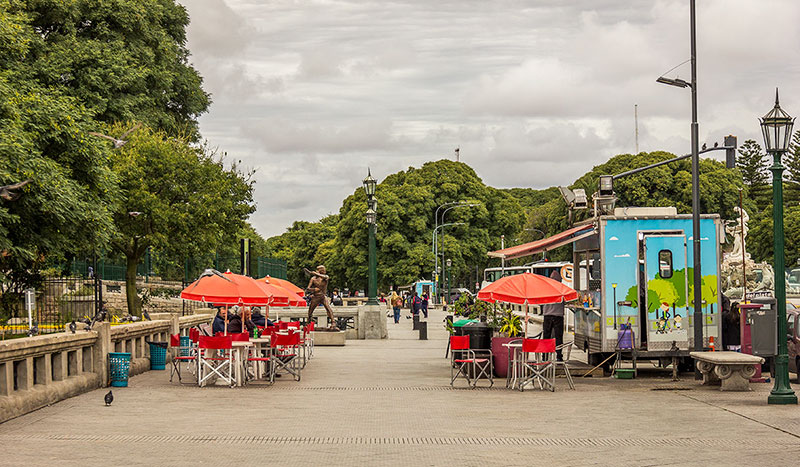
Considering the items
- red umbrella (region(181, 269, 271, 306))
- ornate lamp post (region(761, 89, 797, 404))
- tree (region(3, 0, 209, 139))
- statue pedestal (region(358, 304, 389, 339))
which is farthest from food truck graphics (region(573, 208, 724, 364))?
tree (region(3, 0, 209, 139))

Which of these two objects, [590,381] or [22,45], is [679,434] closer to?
[590,381]

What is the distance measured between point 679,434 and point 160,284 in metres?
44.2

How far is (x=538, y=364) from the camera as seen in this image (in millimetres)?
18172

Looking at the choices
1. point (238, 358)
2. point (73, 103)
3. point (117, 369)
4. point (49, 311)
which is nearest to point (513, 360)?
point (238, 358)

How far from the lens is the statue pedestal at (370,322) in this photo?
36688 millimetres

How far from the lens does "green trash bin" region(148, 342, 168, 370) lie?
22297 mm

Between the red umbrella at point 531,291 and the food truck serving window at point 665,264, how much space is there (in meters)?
2.08

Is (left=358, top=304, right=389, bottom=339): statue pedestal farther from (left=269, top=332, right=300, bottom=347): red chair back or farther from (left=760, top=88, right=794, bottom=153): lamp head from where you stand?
(left=760, top=88, right=794, bottom=153): lamp head

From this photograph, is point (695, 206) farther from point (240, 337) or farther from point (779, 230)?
point (240, 337)

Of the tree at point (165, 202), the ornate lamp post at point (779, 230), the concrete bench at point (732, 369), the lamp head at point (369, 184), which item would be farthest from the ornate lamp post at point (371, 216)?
the ornate lamp post at point (779, 230)

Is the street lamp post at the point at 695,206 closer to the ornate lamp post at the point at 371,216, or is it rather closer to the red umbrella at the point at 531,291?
the red umbrella at the point at 531,291

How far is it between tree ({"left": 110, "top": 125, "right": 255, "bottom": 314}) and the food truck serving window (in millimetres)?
22679

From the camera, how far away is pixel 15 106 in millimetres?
23203

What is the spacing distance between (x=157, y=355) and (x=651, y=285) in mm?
10555
